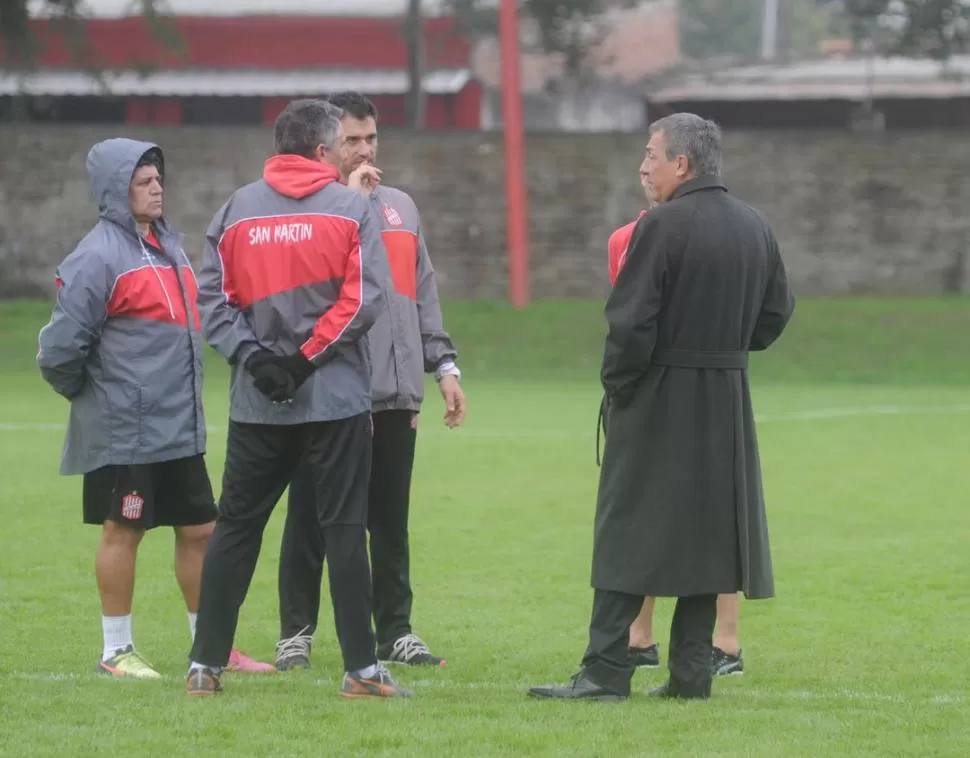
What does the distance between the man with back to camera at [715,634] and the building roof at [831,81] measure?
25377 millimetres

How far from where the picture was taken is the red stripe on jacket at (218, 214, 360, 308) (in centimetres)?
633

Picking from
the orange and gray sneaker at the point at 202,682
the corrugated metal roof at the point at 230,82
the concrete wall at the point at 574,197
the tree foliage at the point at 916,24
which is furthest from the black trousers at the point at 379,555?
the corrugated metal roof at the point at 230,82

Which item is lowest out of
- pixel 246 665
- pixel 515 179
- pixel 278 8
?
pixel 515 179

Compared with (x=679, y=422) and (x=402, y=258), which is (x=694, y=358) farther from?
(x=402, y=258)

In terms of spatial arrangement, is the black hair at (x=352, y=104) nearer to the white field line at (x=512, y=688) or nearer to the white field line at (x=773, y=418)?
the white field line at (x=512, y=688)

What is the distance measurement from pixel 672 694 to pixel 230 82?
30.4 metres

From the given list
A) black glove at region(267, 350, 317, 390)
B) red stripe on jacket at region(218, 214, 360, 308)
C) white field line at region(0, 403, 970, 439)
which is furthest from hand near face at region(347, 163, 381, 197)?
white field line at region(0, 403, 970, 439)

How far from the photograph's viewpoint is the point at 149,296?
710 cm

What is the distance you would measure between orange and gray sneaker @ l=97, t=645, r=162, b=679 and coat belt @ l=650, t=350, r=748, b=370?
2.29 meters

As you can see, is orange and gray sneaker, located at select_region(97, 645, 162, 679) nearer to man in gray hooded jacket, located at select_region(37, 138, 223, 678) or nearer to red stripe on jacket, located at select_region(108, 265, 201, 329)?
man in gray hooded jacket, located at select_region(37, 138, 223, 678)

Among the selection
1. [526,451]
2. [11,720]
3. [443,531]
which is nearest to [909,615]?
[443,531]

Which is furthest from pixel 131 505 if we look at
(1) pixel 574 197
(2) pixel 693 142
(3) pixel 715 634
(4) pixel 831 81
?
(4) pixel 831 81

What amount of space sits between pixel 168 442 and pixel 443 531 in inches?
175

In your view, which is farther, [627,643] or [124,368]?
[124,368]
